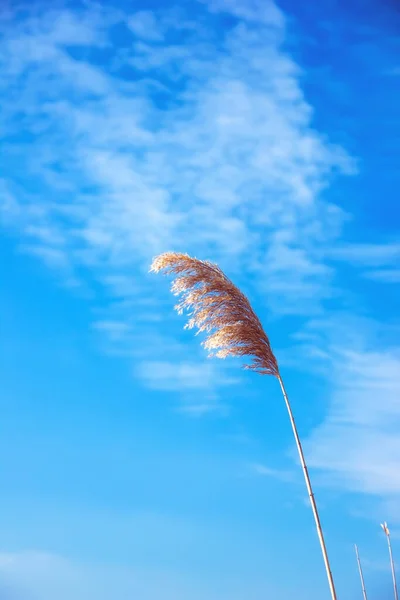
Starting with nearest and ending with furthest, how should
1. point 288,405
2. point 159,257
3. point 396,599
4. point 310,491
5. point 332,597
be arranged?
1. point 332,597
2. point 310,491
3. point 288,405
4. point 159,257
5. point 396,599

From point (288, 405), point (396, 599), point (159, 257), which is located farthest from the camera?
point (396, 599)

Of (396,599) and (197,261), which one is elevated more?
(197,261)

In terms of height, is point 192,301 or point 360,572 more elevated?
point 192,301

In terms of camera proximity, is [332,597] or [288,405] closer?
[332,597]

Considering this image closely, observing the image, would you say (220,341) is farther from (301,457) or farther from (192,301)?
(301,457)

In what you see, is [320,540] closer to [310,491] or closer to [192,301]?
[310,491]

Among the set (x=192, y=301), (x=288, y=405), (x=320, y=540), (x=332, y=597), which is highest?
(x=192, y=301)

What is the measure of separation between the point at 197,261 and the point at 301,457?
2.39 meters

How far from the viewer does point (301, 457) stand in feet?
20.5

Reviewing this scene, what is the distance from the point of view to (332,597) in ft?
18.7

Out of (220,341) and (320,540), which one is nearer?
(320,540)

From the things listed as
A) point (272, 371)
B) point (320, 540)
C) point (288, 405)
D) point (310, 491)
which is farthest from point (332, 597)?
point (272, 371)

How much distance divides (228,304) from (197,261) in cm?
61

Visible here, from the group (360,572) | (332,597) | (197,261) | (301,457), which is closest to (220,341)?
(197,261)
